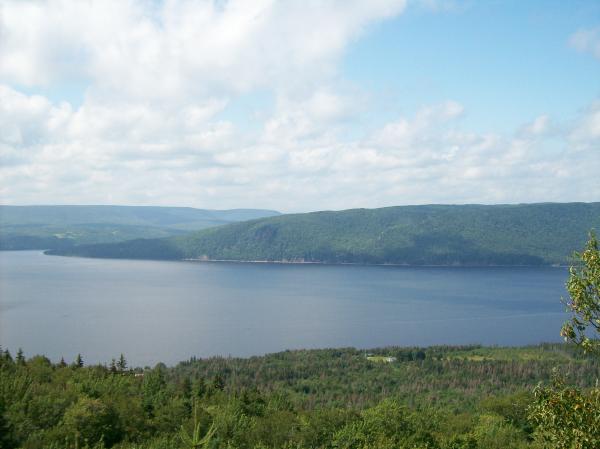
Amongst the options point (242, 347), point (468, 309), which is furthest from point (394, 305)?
point (242, 347)

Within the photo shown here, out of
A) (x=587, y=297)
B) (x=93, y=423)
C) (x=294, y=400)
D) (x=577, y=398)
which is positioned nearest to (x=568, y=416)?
(x=577, y=398)

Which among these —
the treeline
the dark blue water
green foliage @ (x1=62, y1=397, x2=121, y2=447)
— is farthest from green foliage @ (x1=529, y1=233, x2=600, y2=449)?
the dark blue water

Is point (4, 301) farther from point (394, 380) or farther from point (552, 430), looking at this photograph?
point (552, 430)

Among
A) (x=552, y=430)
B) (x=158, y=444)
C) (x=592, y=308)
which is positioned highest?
(x=592, y=308)

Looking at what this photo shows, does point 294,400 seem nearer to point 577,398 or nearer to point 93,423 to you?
point 93,423

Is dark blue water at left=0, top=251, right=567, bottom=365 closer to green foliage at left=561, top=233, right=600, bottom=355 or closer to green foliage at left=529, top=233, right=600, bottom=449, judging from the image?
green foliage at left=529, top=233, right=600, bottom=449

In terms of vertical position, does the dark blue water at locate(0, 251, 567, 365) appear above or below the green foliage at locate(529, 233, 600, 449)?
below
